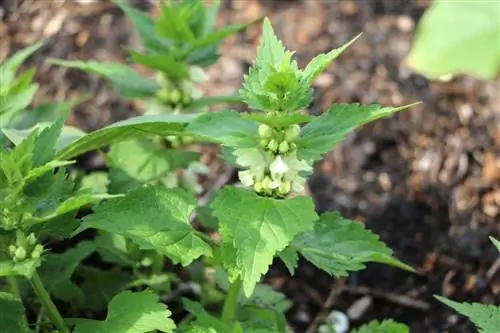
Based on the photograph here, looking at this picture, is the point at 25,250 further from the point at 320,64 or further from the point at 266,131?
the point at 320,64

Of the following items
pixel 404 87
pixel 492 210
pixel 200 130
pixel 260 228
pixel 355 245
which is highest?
pixel 200 130

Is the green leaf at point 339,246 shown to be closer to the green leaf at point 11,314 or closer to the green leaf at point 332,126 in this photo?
the green leaf at point 332,126

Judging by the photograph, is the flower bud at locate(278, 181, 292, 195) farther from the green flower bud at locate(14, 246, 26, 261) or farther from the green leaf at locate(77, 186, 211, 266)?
the green flower bud at locate(14, 246, 26, 261)

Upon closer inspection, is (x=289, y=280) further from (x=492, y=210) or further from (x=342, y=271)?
(x=342, y=271)

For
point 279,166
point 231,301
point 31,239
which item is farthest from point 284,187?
point 31,239

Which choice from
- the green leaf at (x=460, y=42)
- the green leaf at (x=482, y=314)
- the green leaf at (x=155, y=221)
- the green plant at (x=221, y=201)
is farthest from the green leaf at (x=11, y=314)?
the green leaf at (x=460, y=42)

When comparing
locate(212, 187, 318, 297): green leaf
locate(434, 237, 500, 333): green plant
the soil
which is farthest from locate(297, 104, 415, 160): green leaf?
the soil

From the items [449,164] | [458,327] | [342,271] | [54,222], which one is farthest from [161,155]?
[449,164]
